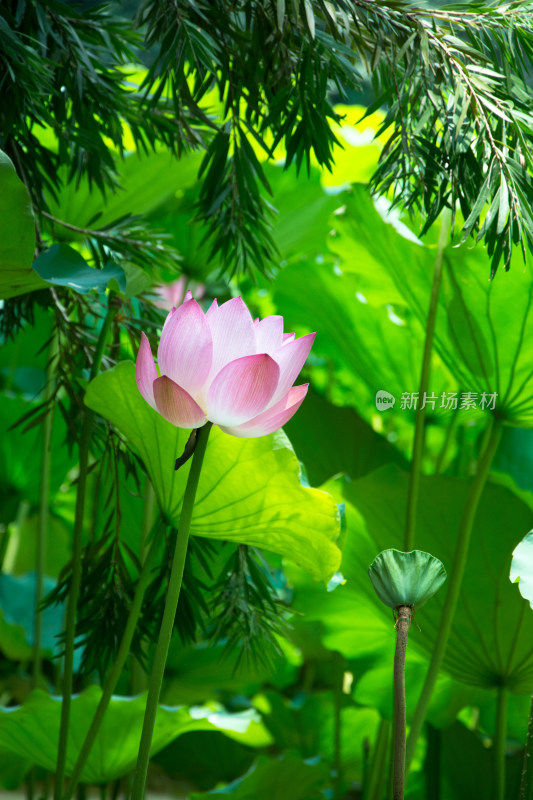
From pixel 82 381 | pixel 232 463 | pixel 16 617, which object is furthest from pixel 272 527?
pixel 16 617

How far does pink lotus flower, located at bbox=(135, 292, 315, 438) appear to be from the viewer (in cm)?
32

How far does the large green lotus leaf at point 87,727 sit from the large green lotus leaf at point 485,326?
36cm

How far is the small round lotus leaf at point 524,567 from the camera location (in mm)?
365

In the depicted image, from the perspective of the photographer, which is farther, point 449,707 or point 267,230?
point 449,707

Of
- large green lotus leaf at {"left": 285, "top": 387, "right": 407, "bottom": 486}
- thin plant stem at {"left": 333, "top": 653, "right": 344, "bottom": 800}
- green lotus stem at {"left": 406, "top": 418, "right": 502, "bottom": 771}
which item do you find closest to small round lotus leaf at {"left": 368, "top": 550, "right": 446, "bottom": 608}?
green lotus stem at {"left": 406, "top": 418, "right": 502, "bottom": 771}

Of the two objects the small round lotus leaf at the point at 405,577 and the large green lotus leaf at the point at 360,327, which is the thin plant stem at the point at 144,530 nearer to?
the large green lotus leaf at the point at 360,327

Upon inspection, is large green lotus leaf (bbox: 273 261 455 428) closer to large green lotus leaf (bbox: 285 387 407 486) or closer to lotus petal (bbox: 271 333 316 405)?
large green lotus leaf (bbox: 285 387 407 486)

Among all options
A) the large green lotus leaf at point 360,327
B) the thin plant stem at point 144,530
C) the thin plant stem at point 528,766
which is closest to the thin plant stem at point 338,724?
the thin plant stem at point 144,530

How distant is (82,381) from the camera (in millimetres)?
492

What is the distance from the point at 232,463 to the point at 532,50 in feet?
1.04

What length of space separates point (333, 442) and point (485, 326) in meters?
0.26

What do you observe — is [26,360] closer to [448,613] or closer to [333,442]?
[333,442]

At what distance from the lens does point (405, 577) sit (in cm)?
29

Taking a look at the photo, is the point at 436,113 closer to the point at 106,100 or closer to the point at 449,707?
the point at 106,100
